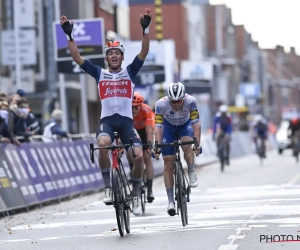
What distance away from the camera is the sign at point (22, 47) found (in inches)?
1193

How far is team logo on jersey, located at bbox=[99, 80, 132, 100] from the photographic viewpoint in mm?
13625

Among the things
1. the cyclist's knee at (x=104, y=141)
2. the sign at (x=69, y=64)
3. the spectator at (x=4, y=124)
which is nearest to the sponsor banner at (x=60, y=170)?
the spectator at (x=4, y=124)

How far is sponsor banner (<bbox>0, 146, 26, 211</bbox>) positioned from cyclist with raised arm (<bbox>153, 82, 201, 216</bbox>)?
14.0ft

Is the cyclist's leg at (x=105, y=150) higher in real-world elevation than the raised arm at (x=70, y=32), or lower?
lower

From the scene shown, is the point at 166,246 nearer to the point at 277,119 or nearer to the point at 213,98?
the point at 213,98

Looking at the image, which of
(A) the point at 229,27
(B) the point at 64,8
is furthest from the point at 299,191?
(A) the point at 229,27

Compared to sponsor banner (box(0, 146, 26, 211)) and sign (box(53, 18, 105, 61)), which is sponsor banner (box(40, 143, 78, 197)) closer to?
sponsor banner (box(0, 146, 26, 211))

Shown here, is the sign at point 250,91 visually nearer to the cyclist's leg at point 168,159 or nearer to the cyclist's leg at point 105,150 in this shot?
the cyclist's leg at point 168,159

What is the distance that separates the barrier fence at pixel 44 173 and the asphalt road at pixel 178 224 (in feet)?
0.94

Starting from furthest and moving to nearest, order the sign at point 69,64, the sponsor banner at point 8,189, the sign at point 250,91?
the sign at point 250,91, the sign at point 69,64, the sponsor banner at point 8,189

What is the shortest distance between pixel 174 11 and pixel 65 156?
206ft

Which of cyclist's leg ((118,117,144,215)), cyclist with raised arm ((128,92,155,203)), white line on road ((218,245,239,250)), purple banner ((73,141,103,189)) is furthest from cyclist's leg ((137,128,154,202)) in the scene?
purple banner ((73,141,103,189))

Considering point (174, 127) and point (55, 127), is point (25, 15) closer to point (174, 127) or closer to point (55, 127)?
point (55, 127)

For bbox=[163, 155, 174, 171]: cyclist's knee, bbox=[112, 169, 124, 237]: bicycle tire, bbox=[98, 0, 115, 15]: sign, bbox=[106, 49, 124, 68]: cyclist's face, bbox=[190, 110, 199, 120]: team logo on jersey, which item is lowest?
bbox=[112, 169, 124, 237]: bicycle tire
